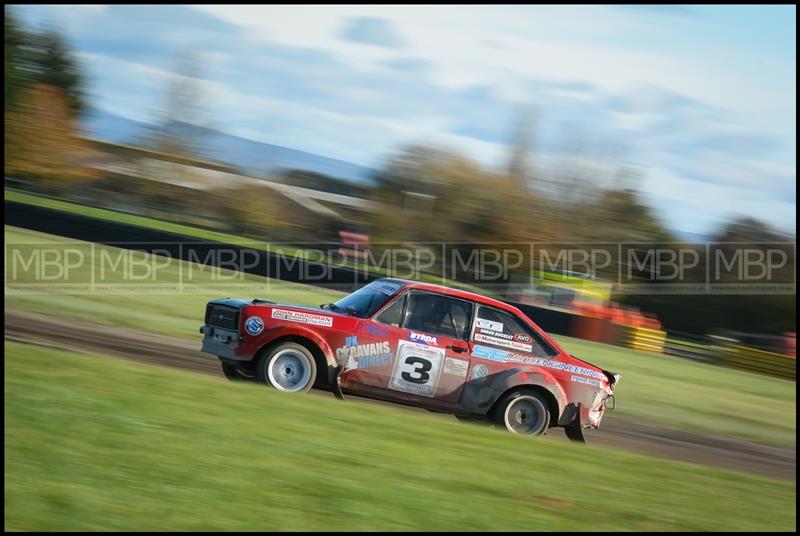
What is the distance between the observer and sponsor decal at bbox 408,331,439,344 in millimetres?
8586

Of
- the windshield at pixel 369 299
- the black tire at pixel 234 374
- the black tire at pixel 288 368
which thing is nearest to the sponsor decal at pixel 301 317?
the black tire at pixel 288 368

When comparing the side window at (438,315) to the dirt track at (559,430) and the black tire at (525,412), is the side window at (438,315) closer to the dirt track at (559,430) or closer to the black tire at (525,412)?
the black tire at (525,412)

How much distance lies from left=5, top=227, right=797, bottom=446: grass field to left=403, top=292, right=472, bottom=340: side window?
15.7 feet

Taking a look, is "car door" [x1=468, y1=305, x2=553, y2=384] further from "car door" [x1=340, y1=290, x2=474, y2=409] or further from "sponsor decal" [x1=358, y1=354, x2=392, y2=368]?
"sponsor decal" [x1=358, y1=354, x2=392, y2=368]

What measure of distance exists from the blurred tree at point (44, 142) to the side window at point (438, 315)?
2778 cm

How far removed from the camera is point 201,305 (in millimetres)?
17172

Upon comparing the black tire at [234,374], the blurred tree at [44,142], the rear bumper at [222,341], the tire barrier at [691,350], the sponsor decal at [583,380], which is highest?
the blurred tree at [44,142]

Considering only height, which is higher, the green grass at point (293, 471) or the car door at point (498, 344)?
the car door at point (498, 344)

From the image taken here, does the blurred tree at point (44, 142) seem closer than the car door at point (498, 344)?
No

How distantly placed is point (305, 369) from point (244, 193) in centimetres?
2502

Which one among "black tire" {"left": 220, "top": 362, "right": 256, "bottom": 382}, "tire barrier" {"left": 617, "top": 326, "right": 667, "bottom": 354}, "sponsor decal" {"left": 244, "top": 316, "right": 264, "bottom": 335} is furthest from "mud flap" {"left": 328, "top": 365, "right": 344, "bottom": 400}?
"tire barrier" {"left": 617, "top": 326, "right": 667, "bottom": 354}

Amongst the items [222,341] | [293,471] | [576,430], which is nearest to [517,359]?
[576,430]

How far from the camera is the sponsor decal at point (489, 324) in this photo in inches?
345

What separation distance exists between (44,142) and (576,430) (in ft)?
101
